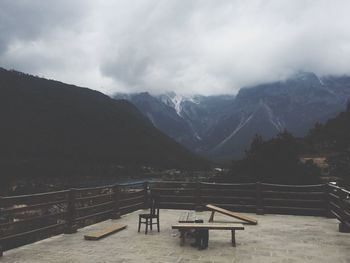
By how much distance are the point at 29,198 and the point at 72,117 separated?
125 metres

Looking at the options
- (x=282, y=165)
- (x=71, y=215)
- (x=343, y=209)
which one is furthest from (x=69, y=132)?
(x=343, y=209)

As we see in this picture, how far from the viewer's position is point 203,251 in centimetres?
817

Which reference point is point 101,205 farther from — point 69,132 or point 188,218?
point 69,132

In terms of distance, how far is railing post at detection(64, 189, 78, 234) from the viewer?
10.5 m

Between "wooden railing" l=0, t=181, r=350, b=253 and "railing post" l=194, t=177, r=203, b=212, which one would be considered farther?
"railing post" l=194, t=177, r=203, b=212

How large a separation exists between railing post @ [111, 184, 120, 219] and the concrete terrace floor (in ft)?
6.18

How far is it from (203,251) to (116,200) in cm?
570

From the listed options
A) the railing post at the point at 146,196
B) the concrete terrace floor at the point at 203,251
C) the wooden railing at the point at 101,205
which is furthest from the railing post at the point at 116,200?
the railing post at the point at 146,196

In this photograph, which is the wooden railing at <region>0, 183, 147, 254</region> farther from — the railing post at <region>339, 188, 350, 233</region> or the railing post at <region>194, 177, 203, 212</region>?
the railing post at <region>339, 188, 350, 233</region>

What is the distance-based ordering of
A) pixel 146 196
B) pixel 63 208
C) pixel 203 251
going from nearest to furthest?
pixel 203 251, pixel 63 208, pixel 146 196

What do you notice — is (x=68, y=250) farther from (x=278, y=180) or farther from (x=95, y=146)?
(x=95, y=146)

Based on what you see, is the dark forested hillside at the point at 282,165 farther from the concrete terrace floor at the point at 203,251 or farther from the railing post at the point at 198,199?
the concrete terrace floor at the point at 203,251

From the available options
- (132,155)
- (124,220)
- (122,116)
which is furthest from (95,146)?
(124,220)

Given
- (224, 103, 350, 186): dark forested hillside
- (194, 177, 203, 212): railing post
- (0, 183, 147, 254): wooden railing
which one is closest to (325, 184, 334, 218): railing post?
(194, 177, 203, 212): railing post
